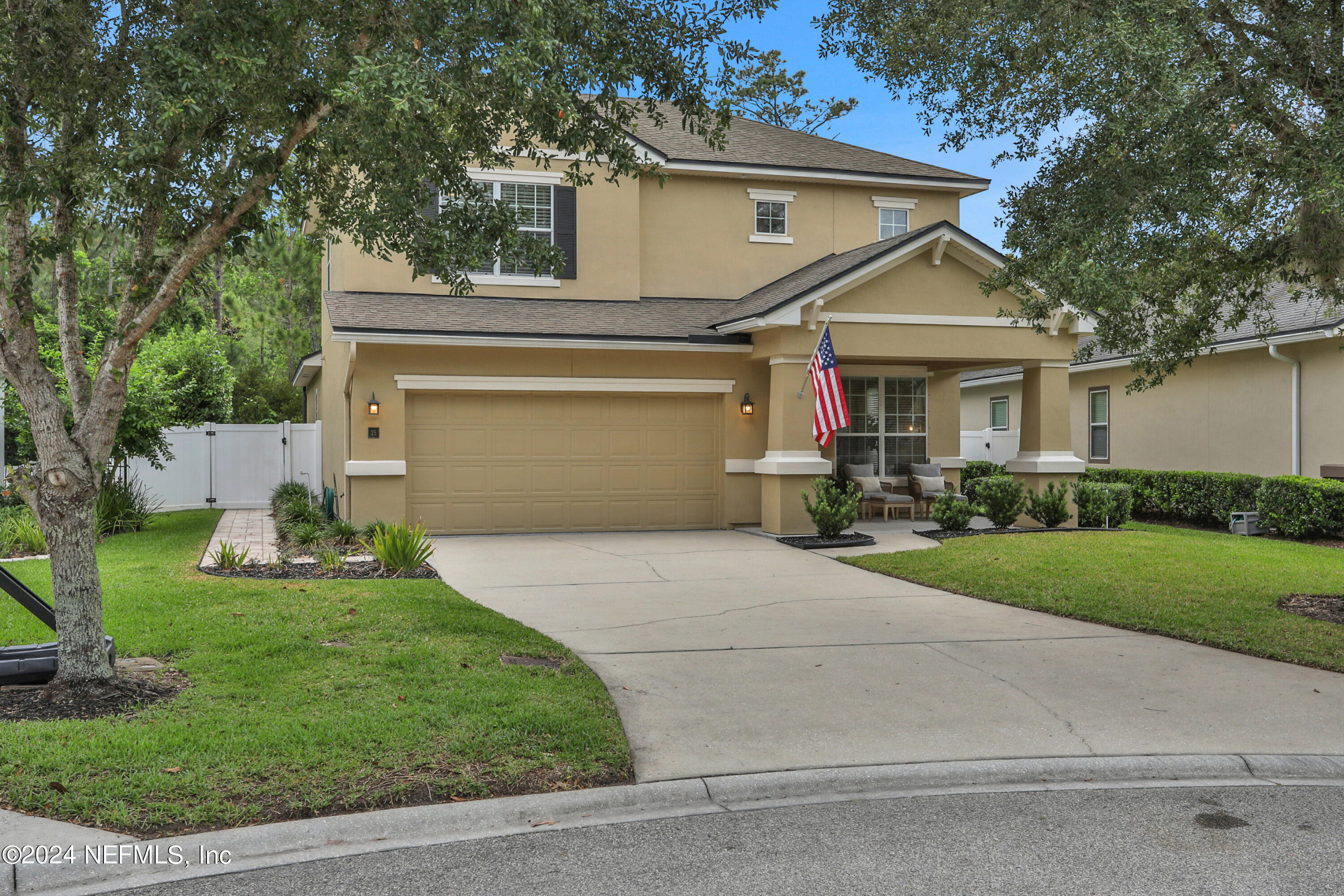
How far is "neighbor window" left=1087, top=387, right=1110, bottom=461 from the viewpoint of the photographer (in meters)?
21.3

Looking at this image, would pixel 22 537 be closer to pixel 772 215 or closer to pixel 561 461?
pixel 561 461

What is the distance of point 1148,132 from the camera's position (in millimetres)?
7320

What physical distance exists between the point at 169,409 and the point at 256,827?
13903 millimetres

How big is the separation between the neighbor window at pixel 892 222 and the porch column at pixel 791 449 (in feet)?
18.5

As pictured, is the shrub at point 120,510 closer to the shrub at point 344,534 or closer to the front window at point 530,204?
the shrub at point 344,534

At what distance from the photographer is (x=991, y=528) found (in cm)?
Result: 1523

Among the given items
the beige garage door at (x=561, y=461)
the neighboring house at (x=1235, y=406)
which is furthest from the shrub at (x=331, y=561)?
the neighboring house at (x=1235, y=406)

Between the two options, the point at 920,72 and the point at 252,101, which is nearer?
the point at 252,101

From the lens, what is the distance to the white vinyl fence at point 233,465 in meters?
20.7

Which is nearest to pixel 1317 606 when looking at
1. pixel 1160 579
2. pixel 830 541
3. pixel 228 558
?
pixel 1160 579

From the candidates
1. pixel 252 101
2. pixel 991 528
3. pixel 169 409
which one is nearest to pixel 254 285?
pixel 169 409

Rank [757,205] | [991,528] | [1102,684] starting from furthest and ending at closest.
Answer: [757,205]
[991,528]
[1102,684]

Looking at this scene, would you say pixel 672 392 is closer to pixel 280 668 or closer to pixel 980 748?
pixel 280 668

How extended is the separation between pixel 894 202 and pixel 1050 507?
24.0 feet
